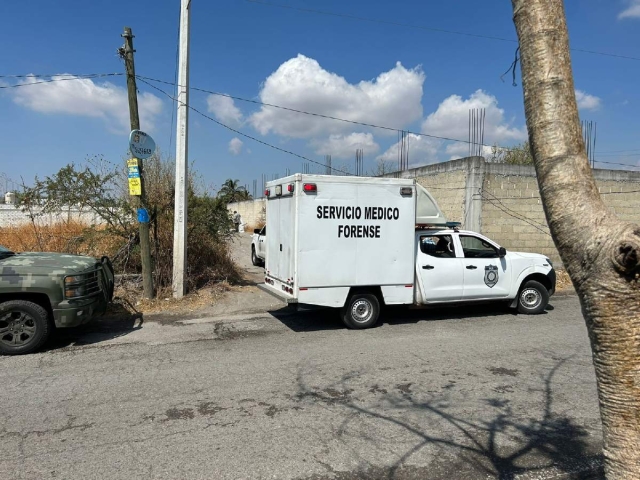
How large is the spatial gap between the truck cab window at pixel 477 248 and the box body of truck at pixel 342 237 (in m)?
1.28

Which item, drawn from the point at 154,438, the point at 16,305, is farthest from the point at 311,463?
the point at 16,305

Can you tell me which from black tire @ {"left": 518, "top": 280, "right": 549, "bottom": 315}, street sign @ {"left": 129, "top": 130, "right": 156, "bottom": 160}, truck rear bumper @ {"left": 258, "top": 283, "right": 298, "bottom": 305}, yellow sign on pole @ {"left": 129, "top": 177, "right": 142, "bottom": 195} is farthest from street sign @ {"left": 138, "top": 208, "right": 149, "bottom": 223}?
black tire @ {"left": 518, "top": 280, "right": 549, "bottom": 315}

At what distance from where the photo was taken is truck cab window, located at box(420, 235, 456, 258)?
877cm

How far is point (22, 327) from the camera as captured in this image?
6.35 m

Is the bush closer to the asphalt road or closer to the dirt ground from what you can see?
the dirt ground

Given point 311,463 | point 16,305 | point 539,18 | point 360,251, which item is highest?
point 539,18

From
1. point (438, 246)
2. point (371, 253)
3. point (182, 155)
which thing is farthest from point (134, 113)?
point (438, 246)

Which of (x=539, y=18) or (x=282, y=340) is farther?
(x=282, y=340)

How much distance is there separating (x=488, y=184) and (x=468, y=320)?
6.42 metres

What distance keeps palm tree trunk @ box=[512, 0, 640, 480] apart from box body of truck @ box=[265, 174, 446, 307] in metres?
5.78

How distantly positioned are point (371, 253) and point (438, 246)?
167cm

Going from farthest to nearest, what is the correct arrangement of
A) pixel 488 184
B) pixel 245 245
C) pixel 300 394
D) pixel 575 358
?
pixel 245 245, pixel 488 184, pixel 575 358, pixel 300 394

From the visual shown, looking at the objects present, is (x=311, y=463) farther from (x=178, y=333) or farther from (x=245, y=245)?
(x=245, y=245)

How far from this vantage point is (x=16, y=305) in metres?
6.27
